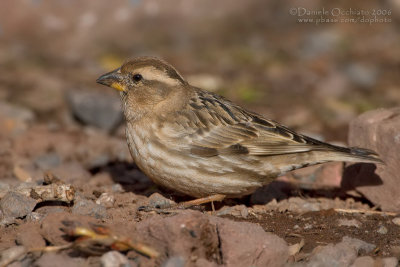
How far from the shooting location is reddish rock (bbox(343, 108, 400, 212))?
19.9 ft

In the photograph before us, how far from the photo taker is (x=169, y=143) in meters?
5.90

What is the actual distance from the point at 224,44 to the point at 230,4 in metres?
0.84

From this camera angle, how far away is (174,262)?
4344 mm

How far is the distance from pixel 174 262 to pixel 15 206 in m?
1.80

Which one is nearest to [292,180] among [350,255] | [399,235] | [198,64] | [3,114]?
[399,235]

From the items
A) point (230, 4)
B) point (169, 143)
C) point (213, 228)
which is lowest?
point (213, 228)

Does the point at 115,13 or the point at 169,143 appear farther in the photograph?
the point at 115,13

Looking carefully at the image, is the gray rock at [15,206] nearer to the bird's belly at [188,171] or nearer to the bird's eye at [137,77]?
the bird's belly at [188,171]

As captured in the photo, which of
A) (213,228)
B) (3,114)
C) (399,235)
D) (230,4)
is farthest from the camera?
(230,4)

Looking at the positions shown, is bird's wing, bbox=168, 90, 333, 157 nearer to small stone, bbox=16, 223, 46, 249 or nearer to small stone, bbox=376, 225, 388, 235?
small stone, bbox=376, 225, 388, 235

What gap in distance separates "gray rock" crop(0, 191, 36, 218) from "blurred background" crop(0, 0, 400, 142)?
3764mm

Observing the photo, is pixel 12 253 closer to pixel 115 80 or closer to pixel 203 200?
pixel 203 200

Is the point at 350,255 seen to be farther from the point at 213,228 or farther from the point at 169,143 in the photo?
the point at 169,143

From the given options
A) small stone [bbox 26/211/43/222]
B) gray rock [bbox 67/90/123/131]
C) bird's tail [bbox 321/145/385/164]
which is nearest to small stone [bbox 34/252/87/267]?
small stone [bbox 26/211/43/222]
